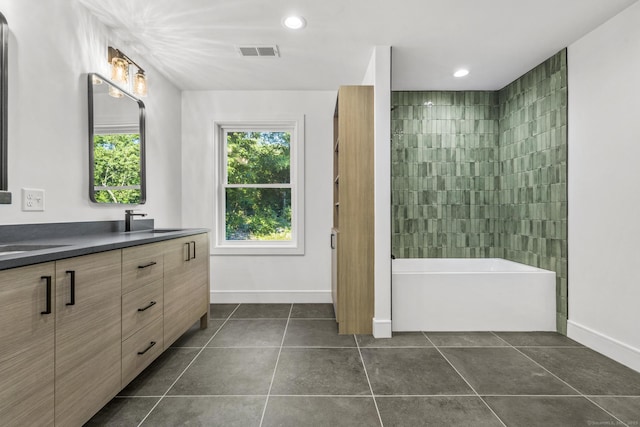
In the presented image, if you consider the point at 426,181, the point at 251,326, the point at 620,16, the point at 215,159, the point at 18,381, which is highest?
the point at 620,16

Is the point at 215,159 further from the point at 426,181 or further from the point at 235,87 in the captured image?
the point at 426,181

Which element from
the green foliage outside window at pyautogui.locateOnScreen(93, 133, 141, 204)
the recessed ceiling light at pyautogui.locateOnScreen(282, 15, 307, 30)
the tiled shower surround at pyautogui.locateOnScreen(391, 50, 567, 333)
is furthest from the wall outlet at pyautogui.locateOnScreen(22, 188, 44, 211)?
the tiled shower surround at pyautogui.locateOnScreen(391, 50, 567, 333)

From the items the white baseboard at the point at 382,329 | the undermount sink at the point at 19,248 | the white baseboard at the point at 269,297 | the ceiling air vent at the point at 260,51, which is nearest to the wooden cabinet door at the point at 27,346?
the undermount sink at the point at 19,248

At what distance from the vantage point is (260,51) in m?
2.68

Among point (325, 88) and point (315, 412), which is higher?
point (325, 88)

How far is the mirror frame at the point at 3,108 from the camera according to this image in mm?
1516

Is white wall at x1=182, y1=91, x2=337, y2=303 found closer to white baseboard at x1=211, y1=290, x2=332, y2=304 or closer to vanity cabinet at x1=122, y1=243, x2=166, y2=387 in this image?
white baseboard at x1=211, y1=290, x2=332, y2=304

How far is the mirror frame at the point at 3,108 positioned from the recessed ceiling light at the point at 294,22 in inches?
61.2

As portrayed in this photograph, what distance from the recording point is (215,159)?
3559mm

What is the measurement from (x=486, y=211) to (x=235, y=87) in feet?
10.4

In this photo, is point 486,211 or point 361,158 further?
point 486,211

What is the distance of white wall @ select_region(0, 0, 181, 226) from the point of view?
161 cm

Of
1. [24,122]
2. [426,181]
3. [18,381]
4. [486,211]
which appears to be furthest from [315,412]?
[486,211]

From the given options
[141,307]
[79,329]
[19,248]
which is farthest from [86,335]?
[19,248]
